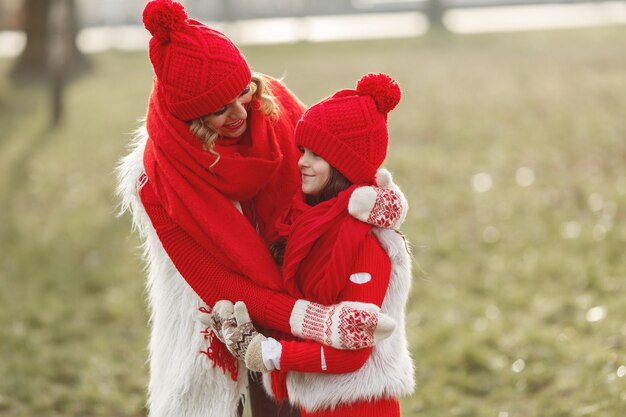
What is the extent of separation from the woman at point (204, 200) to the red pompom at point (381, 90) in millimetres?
348

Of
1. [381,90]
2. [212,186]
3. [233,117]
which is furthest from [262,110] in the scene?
[381,90]

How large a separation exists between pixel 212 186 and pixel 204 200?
0.05m

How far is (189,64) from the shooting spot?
276cm

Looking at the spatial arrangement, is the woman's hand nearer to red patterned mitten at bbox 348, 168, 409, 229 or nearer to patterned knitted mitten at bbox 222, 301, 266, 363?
patterned knitted mitten at bbox 222, 301, 266, 363

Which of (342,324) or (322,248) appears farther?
(322,248)

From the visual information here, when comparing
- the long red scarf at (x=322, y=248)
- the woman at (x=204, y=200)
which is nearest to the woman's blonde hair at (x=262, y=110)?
the woman at (x=204, y=200)

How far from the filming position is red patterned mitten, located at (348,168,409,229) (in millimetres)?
2688

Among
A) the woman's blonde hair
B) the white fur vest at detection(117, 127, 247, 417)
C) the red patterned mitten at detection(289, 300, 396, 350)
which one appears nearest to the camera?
the red patterned mitten at detection(289, 300, 396, 350)

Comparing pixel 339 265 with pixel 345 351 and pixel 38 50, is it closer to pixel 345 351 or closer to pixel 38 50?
pixel 345 351

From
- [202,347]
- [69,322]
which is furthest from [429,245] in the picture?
[202,347]

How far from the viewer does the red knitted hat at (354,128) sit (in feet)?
8.91

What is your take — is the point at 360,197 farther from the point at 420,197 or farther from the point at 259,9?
the point at 259,9

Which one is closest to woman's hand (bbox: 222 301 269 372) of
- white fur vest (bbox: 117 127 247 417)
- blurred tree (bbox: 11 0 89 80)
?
white fur vest (bbox: 117 127 247 417)

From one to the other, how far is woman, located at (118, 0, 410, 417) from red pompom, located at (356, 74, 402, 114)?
0.35 m
